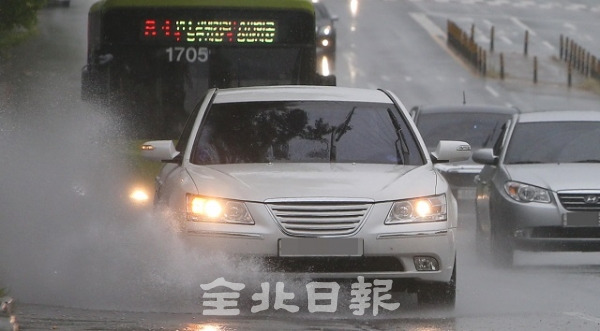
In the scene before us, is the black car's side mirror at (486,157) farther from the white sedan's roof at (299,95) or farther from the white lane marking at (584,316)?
the white lane marking at (584,316)

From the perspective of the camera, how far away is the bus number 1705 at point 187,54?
55.7ft

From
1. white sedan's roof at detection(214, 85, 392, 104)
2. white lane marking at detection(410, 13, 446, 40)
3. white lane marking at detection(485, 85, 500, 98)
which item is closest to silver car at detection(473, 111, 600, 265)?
white sedan's roof at detection(214, 85, 392, 104)

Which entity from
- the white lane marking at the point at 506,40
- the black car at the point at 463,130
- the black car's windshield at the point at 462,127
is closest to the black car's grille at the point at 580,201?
the black car at the point at 463,130

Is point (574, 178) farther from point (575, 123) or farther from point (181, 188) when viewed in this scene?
point (181, 188)

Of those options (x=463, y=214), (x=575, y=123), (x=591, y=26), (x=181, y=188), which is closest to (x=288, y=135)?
(x=181, y=188)

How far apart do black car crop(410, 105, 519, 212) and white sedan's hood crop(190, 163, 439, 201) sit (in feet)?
33.1

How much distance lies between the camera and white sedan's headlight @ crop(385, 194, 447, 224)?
1081 cm

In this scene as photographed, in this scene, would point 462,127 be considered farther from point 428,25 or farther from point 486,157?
point 428,25

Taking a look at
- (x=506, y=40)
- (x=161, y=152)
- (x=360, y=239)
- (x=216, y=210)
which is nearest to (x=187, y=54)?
(x=161, y=152)

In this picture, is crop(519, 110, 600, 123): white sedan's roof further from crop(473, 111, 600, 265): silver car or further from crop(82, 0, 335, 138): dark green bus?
crop(82, 0, 335, 138): dark green bus

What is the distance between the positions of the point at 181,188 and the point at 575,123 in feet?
22.9

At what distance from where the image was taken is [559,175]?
1591cm

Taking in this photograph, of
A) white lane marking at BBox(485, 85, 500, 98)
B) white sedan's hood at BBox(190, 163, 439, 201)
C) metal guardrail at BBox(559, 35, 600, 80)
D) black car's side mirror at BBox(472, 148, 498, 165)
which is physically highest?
white sedan's hood at BBox(190, 163, 439, 201)

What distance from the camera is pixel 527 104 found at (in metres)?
48.0
